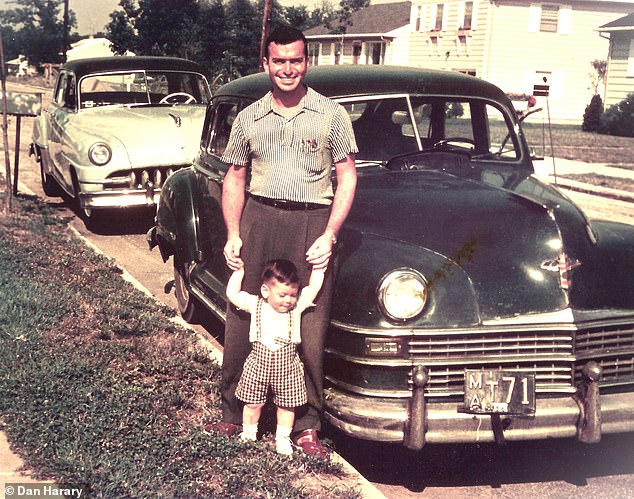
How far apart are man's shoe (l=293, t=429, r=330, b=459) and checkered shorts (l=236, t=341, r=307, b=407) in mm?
188

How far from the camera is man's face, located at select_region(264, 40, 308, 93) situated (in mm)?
3385

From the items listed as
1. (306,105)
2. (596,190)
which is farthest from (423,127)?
(596,190)

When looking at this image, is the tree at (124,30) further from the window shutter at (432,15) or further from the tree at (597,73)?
the tree at (597,73)

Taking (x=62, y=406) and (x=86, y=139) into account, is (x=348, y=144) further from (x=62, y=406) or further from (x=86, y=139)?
(x=86, y=139)

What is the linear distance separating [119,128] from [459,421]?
21.1ft

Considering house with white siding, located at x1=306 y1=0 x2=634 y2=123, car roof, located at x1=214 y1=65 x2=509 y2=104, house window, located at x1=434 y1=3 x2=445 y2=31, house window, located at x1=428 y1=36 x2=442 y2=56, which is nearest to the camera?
car roof, located at x1=214 y1=65 x2=509 y2=104

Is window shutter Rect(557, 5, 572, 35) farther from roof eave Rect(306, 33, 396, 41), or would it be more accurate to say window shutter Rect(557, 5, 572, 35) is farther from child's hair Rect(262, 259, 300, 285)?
child's hair Rect(262, 259, 300, 285)

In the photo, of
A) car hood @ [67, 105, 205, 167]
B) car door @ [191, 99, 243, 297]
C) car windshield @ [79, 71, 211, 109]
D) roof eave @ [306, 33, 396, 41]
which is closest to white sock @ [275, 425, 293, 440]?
car door @ [191, 99, 243, 297]

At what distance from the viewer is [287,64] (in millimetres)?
3400

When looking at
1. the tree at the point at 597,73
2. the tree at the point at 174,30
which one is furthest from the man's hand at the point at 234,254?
the tree at the point at 597,73

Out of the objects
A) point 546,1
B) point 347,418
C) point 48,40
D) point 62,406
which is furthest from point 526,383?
point 48,40

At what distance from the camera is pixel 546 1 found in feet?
123

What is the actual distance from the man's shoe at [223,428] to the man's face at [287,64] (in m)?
1.56

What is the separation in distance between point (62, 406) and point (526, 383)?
7.07 feet
